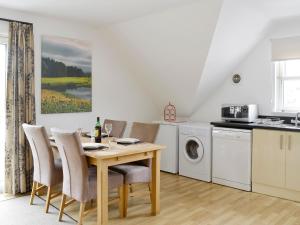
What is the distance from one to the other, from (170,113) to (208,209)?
7.60 feet

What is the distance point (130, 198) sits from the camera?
3.74 m

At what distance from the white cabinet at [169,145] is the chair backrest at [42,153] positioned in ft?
7.39

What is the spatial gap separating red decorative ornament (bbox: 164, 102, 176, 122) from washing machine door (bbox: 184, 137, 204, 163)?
26.9 inches

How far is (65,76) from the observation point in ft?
14.5

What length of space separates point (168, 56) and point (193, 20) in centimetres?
91

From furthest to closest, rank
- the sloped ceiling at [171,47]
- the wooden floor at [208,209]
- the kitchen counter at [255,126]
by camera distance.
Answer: the kitchen counter at [255,126] → the sloped ceiling at [171,47] → the wooden floor at [208,209]

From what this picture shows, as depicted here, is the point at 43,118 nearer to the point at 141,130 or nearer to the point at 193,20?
the point at 141,130

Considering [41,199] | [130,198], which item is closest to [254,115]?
[130,198]

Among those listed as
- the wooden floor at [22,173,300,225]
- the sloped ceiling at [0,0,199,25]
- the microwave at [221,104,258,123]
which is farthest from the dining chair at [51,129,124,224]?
the microwave at [221,104,258,123]

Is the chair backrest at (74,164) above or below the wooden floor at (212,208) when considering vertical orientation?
above

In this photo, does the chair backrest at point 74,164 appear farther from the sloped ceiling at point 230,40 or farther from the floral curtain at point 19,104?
the sloped ceiling at point 230,40

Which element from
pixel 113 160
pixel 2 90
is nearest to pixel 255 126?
pixel 113 160

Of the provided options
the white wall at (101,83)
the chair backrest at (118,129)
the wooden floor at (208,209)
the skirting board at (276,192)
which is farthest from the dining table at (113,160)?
the skirting board at (276,192)

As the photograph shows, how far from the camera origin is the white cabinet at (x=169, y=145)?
493cm
